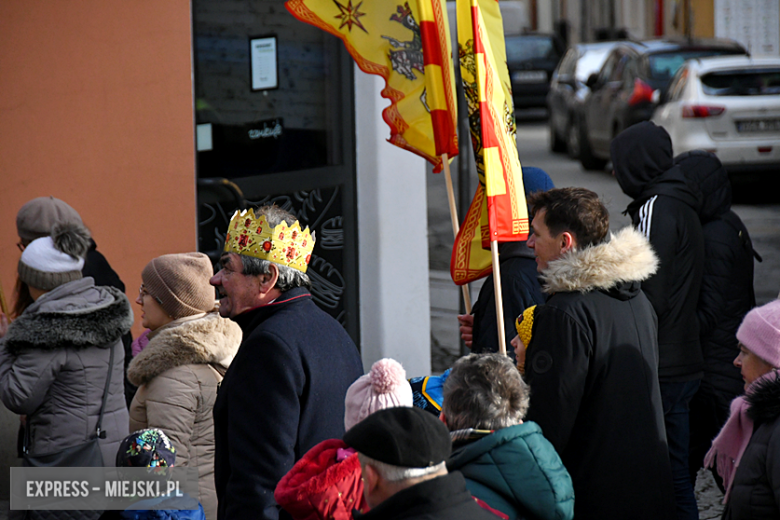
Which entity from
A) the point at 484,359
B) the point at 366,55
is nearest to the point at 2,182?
the point at 366,55

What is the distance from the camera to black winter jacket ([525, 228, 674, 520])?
3018 millimetres

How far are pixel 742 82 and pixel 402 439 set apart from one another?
1122 centimetres

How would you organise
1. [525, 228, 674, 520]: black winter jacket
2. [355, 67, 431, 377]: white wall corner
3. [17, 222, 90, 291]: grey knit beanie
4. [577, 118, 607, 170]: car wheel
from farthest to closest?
[577, 118, 607, 170]: car wheel, [355, 67, 431, 377]: white wall corner, [17, 222, 90, 291]: grey knit beanie, [525, 228, 674, 520]: black winter jacket

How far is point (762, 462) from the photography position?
287 cm

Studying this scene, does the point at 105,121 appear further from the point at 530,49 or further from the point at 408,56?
the point at 530,49

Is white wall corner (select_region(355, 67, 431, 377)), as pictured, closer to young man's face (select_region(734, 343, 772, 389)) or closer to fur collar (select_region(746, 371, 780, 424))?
young man's face (select_region(734, 343, 772, 389))

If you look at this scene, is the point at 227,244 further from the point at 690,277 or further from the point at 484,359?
the point at 690,277

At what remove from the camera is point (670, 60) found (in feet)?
47.3

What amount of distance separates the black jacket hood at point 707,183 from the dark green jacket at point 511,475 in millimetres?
2496

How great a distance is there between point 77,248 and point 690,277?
9.38ft

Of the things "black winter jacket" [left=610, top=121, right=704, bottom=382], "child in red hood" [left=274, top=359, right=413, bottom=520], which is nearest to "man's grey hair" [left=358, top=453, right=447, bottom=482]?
"child in red hood" [left=274, top=359, right=413, bottom=520]

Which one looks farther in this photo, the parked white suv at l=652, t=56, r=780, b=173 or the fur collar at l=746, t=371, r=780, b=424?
the parked white suv at l=652, t=56, r=780, b=173

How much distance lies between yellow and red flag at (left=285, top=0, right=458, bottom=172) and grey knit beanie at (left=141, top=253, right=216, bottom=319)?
1105 mm

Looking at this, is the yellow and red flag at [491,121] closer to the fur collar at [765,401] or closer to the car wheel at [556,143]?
the fur collar at [765,401]
